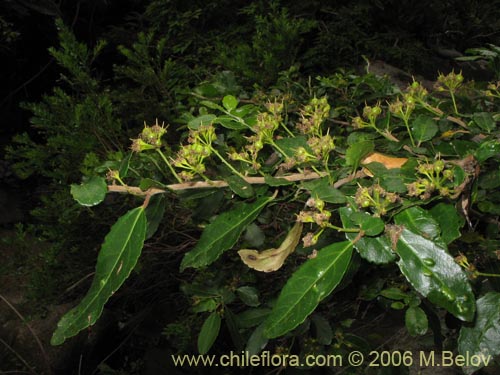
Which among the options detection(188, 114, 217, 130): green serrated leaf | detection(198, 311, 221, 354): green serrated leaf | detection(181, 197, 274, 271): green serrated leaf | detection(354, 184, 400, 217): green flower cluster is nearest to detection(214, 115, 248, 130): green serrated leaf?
detection(188, 114, 217, 130): green serrated leaf

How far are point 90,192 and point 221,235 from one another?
178mm

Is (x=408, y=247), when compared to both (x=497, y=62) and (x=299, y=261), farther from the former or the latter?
(x=299, y=261)

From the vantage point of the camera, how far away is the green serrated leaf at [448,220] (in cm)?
51

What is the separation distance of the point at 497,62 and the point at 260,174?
0.62 metres

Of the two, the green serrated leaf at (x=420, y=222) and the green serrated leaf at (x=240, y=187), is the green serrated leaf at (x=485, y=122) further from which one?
the green serrated leaf at (x=240, y=187)

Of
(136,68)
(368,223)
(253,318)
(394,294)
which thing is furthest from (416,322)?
(136,68)

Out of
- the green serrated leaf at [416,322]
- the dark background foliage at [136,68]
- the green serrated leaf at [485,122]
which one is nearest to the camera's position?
the green serrated leaf at [485,122]

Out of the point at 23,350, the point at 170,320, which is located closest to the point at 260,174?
the point at 170,320

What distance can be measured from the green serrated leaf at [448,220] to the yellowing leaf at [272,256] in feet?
0.60

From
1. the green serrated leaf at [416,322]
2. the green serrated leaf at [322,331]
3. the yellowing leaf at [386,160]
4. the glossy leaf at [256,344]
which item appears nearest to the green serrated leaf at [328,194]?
the yellowing leaf at [386,160]

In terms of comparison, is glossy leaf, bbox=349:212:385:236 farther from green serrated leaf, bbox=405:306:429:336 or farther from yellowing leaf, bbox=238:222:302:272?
green serrated leaf, bbox=405:306:429:336

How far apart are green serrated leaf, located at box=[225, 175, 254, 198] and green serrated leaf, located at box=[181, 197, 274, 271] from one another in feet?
0.10

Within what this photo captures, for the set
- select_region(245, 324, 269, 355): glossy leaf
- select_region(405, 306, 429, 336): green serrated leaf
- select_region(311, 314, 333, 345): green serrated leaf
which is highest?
select_region(405, 306, 429, 336): green serrated leaf

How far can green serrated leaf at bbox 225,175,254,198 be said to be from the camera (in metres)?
0.57
